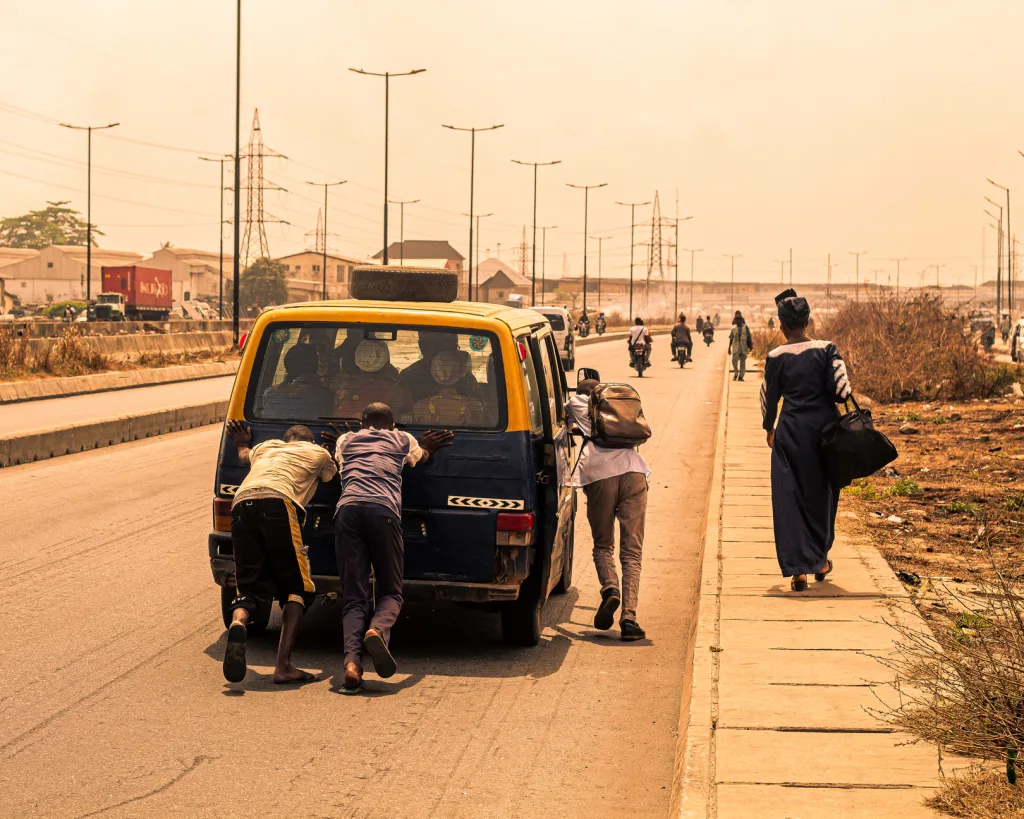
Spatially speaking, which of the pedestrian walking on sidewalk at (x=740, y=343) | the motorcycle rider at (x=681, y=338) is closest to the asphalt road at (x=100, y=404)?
the pedestrian walking on sidewalk at (x=740, y=343)

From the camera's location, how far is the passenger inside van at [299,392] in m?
7.76

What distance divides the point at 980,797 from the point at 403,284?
17.3 ft

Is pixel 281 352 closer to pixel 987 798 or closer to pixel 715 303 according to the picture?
pixel 987 798

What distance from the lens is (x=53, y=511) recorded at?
12.9 m

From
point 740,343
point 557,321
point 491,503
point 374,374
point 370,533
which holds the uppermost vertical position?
point 557,321

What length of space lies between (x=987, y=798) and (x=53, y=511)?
10126 mm

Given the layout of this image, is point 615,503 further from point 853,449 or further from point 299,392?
point 299,392

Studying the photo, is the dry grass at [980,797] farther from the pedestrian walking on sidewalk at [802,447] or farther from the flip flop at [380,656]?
the pedestrian walking on sidewalk at [802,447]

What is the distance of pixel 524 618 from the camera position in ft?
25.8

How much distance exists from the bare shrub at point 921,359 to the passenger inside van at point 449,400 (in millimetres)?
20254

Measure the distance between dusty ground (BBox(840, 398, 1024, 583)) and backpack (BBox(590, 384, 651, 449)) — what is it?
84.7 inches

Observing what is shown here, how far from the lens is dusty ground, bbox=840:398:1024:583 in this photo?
10.2 meters

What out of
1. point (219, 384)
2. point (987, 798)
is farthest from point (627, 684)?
point (219, 384)

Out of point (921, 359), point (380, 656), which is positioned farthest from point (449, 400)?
point (921, 359)
